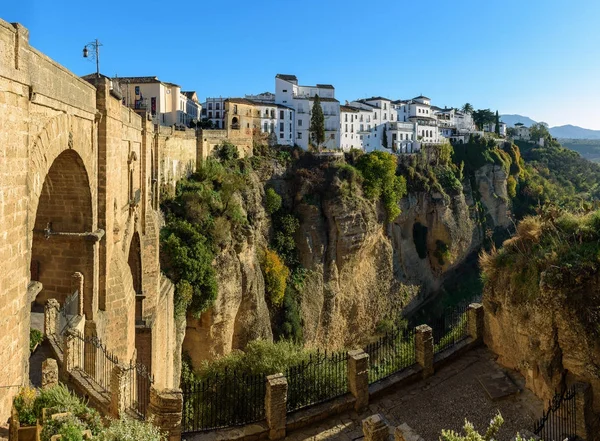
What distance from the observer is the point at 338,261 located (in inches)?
1395

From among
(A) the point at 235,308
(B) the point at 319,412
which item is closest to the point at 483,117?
(A) the point at 235,308

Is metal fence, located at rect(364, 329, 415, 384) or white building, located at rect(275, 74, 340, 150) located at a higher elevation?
white building, located at rect(275, 74, 340, 150)

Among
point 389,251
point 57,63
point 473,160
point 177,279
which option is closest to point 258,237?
point 177,279

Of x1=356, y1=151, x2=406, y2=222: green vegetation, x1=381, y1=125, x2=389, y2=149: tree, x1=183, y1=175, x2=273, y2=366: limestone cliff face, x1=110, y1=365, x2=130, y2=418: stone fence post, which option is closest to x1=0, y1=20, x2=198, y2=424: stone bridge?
x1=110, y1=365, x2=130, y2=418: stone fence post

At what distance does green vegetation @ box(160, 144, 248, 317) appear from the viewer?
21938 mm

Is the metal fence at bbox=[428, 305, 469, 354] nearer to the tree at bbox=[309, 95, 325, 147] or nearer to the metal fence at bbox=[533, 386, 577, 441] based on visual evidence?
the metal fence at bbox=[533, 386, 577, 441]

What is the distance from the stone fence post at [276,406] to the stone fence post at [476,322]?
21.0 feet

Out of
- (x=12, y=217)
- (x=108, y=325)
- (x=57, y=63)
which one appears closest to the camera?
(x=12, y=217)

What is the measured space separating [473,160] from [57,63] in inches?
2127

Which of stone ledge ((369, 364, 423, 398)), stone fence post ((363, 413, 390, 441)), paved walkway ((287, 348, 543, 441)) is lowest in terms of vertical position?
paved walkway ((287, 348, 543, 441))

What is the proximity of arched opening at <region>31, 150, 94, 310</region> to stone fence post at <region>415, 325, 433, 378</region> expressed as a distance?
789 cm

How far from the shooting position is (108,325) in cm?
1153

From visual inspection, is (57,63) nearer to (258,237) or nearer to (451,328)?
(451,328)

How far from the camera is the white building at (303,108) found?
169 ft
